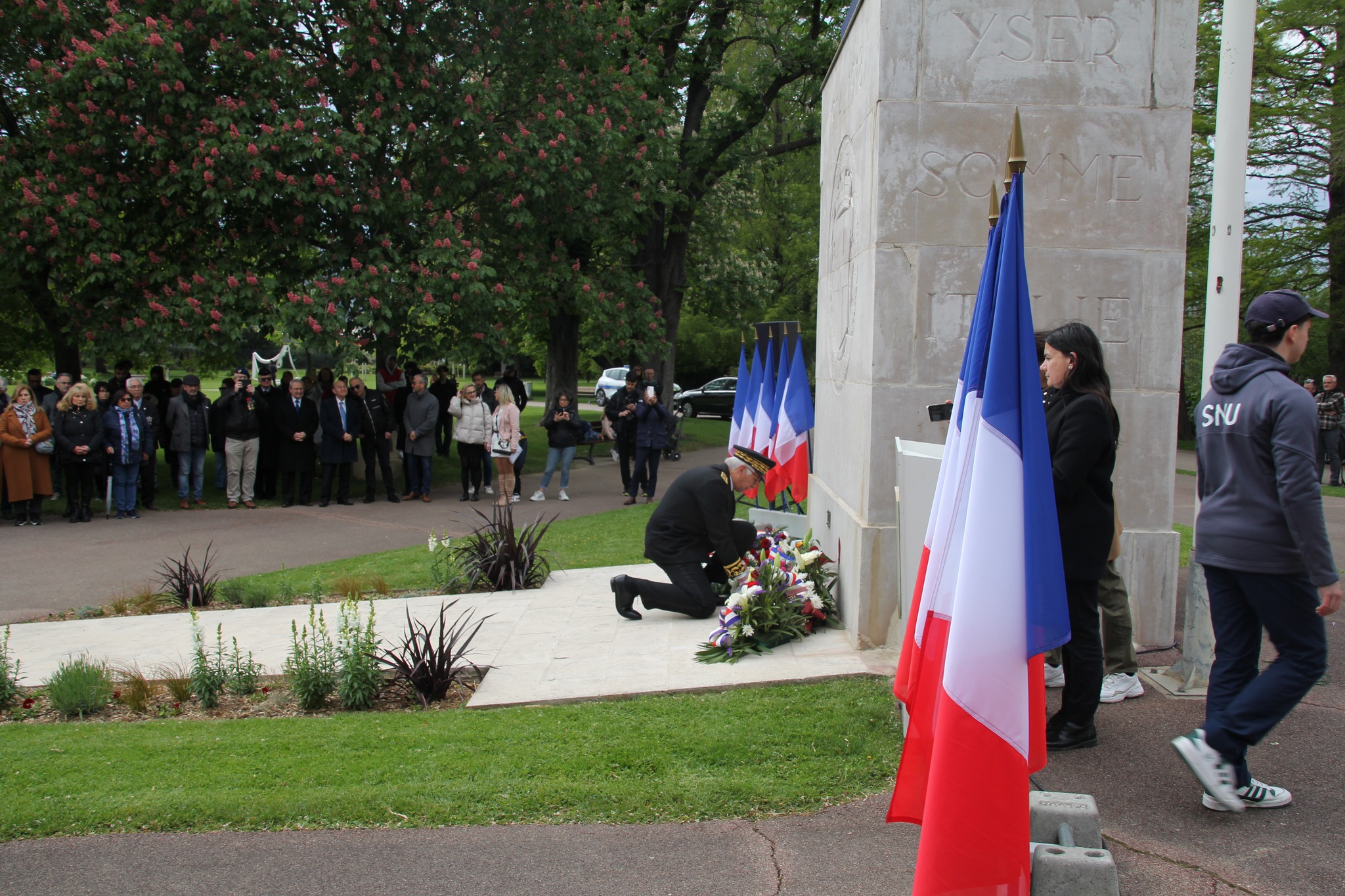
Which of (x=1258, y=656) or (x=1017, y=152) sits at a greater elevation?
(x=1017, y=152)

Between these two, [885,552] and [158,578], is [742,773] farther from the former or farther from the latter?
[158,578]

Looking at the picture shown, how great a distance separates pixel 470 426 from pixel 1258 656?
A: 12.3 meters

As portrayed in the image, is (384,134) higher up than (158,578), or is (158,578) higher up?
(384,134)

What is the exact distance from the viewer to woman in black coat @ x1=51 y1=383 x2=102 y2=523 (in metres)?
12.9

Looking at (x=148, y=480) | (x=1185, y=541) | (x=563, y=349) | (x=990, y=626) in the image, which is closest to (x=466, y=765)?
(x=990, y=626)

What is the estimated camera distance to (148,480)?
14383 millimetres

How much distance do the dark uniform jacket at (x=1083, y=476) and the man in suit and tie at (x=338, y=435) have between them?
40.1ft

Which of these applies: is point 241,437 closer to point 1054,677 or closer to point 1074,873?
point 1054,677

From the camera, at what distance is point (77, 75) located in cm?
1376

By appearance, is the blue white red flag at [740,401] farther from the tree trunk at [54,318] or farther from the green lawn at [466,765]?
the tree trunk at [54,318]

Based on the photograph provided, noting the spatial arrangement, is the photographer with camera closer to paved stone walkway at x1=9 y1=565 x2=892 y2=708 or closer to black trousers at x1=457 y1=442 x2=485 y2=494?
black trousers at x1=457 y1=442 x2=485 y2=494

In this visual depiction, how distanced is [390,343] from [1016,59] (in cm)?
1229

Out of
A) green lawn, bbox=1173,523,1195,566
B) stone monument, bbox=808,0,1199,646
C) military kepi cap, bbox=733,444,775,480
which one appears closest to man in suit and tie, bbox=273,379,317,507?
military kepi cap, bbox=733,444,775,480

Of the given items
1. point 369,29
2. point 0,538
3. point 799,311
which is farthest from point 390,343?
point 799,311
